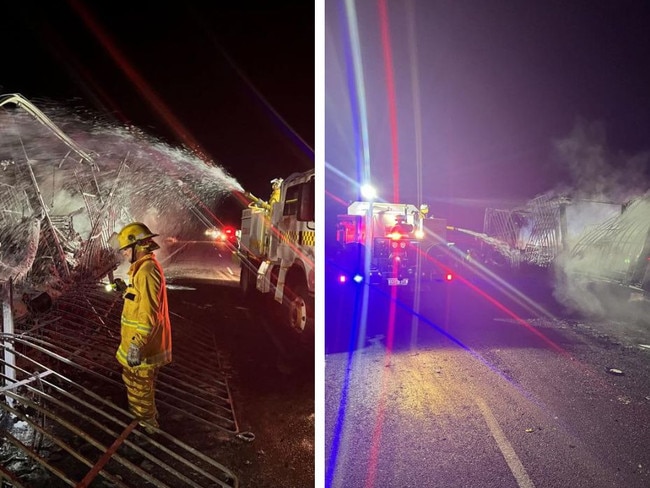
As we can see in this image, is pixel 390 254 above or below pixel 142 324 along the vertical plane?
below

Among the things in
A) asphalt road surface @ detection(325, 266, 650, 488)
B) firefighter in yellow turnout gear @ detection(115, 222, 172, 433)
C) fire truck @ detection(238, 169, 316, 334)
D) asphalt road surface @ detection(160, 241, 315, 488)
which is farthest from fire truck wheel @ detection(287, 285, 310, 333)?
firefighter in yellow turnout gear @ detection(115, 222, 172, 433)

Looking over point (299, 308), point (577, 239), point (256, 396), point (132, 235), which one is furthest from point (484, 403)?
point (577, 239)

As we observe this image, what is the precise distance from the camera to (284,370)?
2.89 meters

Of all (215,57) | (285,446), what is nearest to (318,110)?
(215,57)

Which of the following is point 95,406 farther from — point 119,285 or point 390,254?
point 390,254

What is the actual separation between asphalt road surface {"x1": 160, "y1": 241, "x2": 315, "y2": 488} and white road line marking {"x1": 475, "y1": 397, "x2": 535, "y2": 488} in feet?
4.39

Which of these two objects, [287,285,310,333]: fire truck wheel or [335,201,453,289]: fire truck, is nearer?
[287,285,310,333]: fire truck wheel

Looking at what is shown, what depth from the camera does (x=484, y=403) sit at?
326 centimetres

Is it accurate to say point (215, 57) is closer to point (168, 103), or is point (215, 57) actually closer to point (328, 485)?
point (168, 103)

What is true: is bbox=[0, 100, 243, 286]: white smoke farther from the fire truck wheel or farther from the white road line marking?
the white road line marking

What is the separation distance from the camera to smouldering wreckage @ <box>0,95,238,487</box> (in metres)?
2.32

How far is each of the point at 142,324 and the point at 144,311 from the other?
0.26 feet

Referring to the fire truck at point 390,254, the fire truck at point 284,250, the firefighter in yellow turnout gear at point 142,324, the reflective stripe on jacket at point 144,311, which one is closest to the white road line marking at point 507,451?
the fire truck at point 284,250

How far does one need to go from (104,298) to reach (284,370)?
4.56 ft
